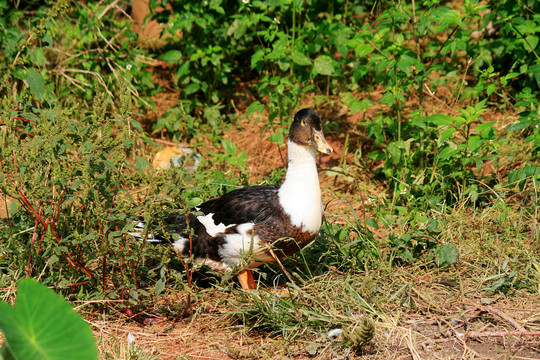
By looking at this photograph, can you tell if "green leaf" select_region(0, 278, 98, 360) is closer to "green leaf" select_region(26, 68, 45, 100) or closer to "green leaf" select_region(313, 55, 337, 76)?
"green leaf" select_region(26, 68, 45, 100)

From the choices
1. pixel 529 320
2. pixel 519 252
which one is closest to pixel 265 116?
pixel 519 252

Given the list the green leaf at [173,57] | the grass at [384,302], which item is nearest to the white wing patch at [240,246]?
the grass at [384,302]

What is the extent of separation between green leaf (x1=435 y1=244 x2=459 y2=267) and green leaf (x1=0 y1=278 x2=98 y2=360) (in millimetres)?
2268

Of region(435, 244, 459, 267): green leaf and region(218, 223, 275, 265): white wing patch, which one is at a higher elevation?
region(218, 223, 275, 265): white wing patch

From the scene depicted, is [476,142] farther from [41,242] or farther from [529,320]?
[41,242]

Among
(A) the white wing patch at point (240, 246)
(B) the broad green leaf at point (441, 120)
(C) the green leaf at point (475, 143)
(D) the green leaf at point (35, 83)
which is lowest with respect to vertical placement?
(A) the white wing patch at point (240, 246)

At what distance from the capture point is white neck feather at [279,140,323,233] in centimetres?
343

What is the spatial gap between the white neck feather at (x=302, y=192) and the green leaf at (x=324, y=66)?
4.51 feet

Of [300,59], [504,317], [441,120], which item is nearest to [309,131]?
[441,120]

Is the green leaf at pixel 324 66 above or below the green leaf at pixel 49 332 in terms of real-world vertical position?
above

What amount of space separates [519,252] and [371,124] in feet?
4.67

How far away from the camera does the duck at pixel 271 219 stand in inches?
135

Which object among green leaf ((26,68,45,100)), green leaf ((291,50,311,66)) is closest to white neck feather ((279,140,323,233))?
green leaf ((291,50,311,66))

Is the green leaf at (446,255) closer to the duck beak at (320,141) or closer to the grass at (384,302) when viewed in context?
the grass at (384,302)
